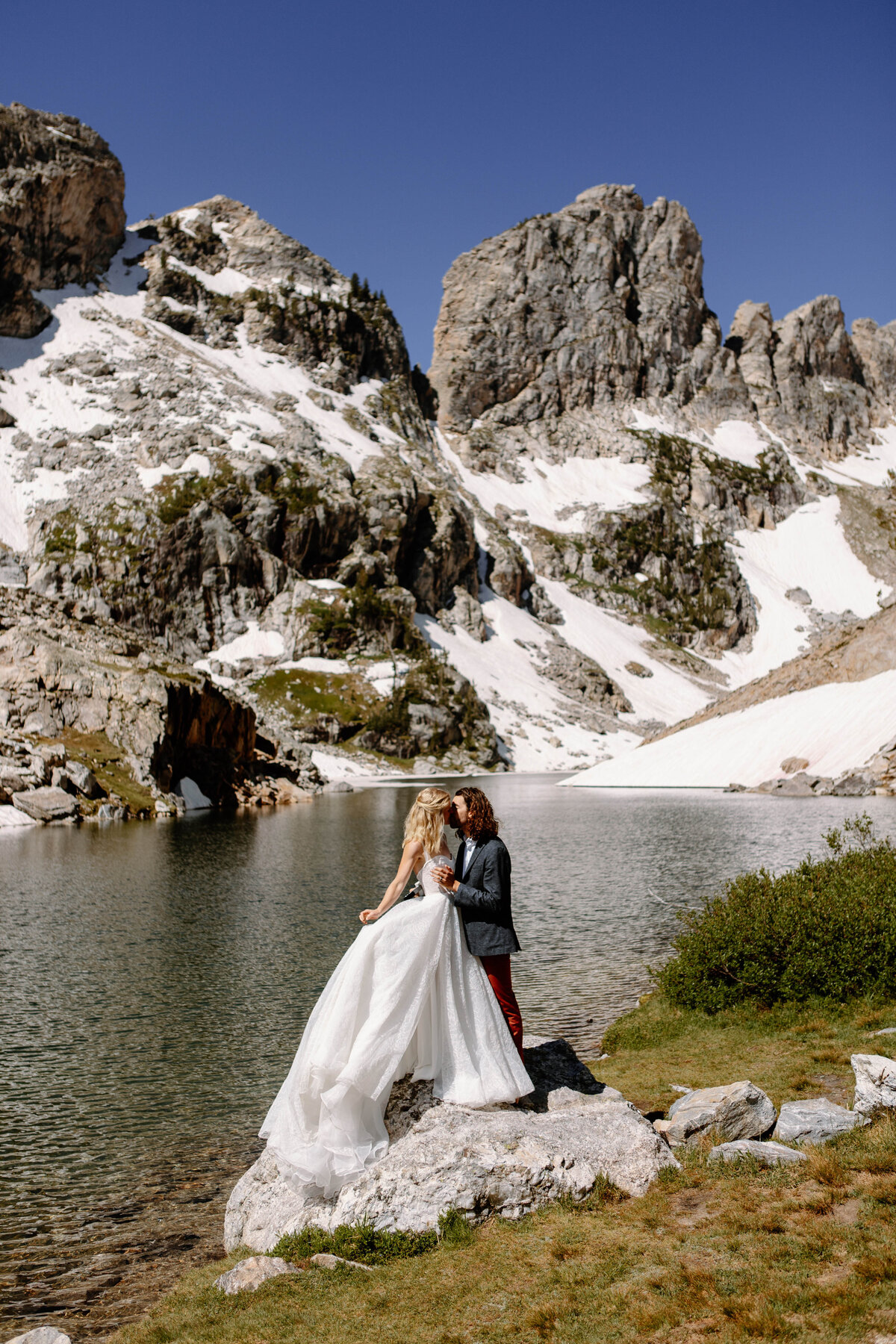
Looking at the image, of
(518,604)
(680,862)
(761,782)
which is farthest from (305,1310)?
(518,604)

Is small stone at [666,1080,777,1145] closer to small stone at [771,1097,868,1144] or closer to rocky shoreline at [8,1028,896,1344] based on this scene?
rocky shoreline at [8,1028,896,1344]

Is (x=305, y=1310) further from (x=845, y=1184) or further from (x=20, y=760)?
(x=20, y=760)

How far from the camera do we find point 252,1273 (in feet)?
22.9

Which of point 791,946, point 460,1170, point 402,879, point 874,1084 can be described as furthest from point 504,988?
point 791,946

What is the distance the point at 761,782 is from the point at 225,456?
112 m

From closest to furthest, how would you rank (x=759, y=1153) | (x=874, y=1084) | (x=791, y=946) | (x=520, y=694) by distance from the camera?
(x=759, y=1153) < (x=874, y=1084) < (x=791, y=946) < (x=520, y=694)

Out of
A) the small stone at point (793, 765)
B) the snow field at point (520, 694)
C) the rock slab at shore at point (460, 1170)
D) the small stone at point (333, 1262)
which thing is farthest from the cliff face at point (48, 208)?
the small stone at point (333, 1262)

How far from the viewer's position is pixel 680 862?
103 ft

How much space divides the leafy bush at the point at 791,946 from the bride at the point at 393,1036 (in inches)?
265

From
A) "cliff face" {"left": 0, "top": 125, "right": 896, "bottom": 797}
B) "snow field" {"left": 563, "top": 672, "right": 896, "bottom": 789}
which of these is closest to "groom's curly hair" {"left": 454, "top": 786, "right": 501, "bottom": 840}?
"snow field" {"left": 563, "top": 672, "right": 896, "bottom": 789}

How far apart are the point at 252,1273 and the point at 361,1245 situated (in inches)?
35.2

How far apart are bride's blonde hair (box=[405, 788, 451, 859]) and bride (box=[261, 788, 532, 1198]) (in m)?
0.01

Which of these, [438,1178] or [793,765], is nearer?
[438,1178]

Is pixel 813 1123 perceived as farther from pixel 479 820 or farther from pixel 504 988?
pixel 479 820
